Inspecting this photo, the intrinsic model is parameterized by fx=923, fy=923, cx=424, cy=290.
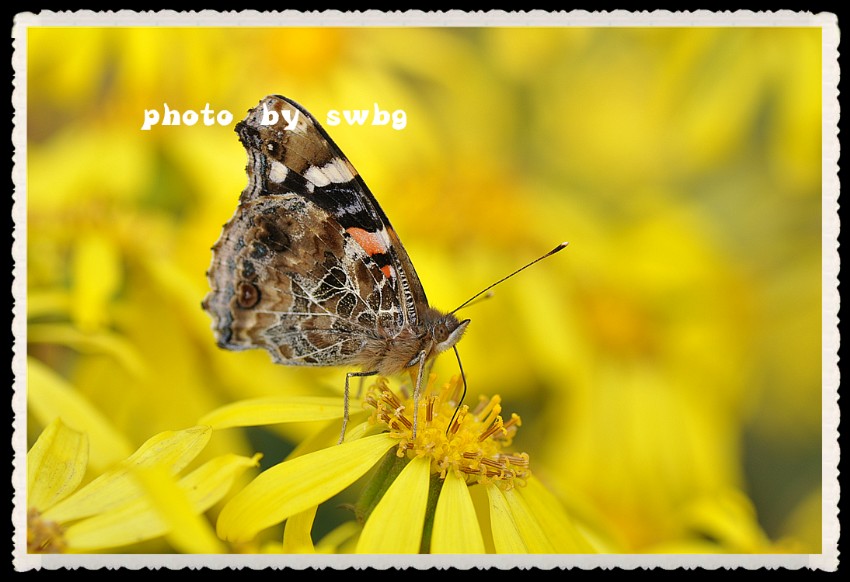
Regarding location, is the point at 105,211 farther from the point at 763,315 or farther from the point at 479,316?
the point at 763,315

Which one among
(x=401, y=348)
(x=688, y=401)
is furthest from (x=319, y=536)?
(x=688, y=401)

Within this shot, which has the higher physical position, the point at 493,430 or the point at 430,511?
the point at 493,430

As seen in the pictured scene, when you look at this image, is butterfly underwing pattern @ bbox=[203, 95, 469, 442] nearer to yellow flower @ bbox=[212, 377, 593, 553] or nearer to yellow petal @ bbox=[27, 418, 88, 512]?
yellow flower @ bbox=[212, 377, 593, 553]

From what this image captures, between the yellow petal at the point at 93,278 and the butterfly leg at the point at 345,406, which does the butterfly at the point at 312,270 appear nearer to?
the butterfly leg at the point at 345,406

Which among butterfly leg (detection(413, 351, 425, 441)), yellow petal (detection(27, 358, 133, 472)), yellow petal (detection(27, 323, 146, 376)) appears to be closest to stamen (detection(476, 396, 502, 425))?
butterfly leg (detection(413, 351, 425, 441))

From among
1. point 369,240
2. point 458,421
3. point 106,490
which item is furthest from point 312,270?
point 106,490

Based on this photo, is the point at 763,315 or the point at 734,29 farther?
the point at 763,315

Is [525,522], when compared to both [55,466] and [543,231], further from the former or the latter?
[543,231]

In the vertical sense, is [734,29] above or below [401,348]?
above
